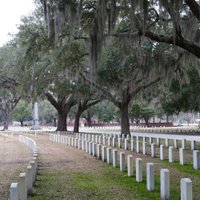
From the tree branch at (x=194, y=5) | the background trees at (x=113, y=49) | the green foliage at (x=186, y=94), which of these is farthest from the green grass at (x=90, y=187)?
the green foliage at (x=186, y=94)

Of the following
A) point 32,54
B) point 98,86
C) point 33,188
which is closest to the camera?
point 33,188

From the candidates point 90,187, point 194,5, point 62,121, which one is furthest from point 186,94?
point 90,187

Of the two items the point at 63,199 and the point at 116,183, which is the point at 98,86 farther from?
the point at 63,199

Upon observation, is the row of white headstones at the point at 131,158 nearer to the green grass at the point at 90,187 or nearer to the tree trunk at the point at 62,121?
the green grass at the point at 90,187

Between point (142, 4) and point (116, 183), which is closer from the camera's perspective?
point (116, 183)

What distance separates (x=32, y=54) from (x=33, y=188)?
911 centimetres

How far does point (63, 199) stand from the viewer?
7.48 metres

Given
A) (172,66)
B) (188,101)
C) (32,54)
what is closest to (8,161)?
(32,54)

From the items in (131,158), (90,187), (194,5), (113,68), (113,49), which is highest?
(113,49)

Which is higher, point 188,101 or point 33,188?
point 188,101

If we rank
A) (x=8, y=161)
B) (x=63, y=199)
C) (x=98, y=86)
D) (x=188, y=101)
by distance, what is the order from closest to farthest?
(x=63, y=199) < (x=8, y=161) < (x=98, y=86) < (x=188, y=101)

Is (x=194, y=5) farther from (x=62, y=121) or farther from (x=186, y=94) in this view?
(x=62, y=121)

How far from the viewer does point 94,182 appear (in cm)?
920

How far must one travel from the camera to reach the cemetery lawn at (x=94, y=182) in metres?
7.73
